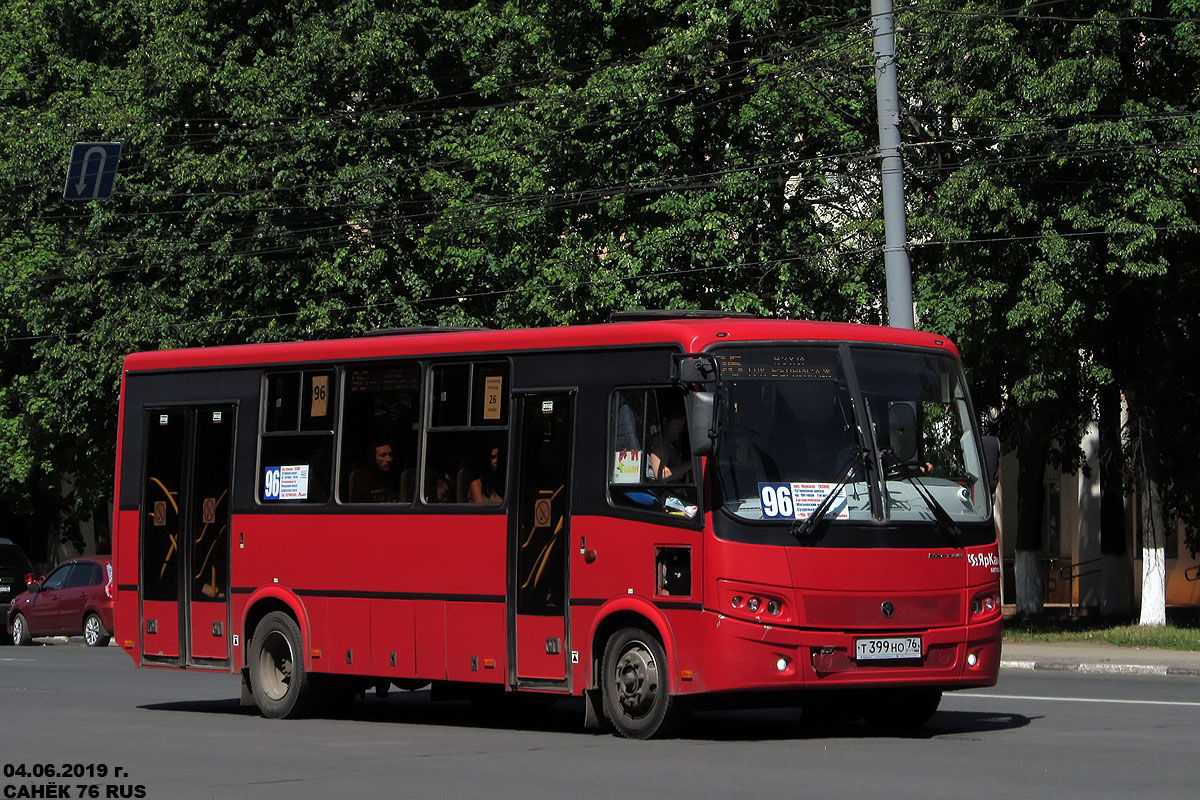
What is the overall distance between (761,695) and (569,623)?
1.59 metres

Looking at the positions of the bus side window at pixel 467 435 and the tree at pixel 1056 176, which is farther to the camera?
the tree at pixel 1056 176

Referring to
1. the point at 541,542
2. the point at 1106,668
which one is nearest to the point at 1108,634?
the point at 1106,668

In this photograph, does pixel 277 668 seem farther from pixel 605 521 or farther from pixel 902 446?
pixel 902 446

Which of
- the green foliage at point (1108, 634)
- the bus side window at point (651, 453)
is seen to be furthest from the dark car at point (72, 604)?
the bus side window at point (651, 453)

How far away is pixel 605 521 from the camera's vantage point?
14039 millimetres

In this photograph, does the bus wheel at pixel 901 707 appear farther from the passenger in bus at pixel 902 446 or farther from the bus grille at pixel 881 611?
the passenger in bus at pixel 902 446

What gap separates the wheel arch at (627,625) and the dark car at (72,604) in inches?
861

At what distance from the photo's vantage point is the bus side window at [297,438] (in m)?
16.5

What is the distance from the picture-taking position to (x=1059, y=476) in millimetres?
46094

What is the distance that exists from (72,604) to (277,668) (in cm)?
1964

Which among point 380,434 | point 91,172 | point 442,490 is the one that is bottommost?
point 442,490

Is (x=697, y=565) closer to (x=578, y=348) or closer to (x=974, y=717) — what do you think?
(x=578, y=348)

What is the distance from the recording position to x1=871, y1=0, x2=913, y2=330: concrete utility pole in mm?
23484

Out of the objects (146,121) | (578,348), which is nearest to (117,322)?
(146,121)
